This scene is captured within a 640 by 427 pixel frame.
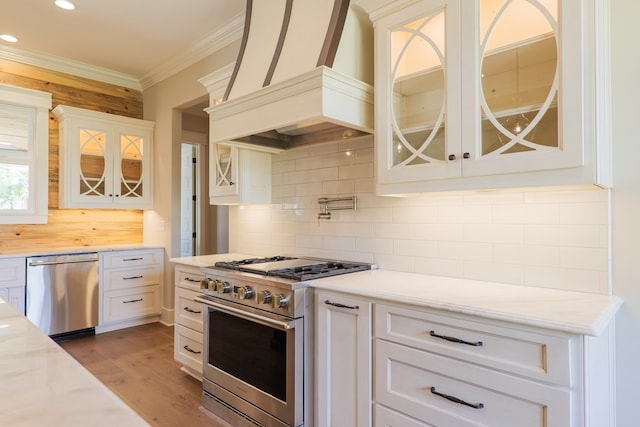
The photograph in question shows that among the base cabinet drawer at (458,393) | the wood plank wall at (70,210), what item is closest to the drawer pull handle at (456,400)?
the base cabinet drawer at (458,393)

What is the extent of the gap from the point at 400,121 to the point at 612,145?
920mm

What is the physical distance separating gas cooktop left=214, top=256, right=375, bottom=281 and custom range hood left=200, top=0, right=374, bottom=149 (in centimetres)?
83

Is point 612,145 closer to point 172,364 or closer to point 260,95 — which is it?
point 260,95

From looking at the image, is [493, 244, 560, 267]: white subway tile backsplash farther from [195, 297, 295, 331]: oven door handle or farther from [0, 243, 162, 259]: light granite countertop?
[0, 243, 162, 259]: light granite countertop

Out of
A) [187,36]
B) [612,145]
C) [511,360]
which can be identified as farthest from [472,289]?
[187,36]

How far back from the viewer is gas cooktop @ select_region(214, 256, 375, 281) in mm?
2124

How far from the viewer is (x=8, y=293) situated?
136 inches

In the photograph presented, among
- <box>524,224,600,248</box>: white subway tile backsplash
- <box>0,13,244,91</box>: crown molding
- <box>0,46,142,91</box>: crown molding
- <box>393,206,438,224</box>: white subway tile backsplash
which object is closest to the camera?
<box>524,224,600,248</box>: white subway tile backsplash

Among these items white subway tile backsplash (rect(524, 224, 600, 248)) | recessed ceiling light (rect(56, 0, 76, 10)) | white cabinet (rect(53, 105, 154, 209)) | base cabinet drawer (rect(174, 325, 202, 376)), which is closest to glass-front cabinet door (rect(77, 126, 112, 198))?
white cabinet (rect(53, 105, 154, 209))

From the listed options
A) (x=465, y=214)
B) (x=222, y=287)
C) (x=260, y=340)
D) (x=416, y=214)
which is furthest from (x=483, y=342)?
(x=222, y=287)

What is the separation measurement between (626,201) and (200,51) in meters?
3.72

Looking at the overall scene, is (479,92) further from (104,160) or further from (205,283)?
(104,160)

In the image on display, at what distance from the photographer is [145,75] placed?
4.61 m

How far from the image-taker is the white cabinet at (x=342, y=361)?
1789 millimetres
